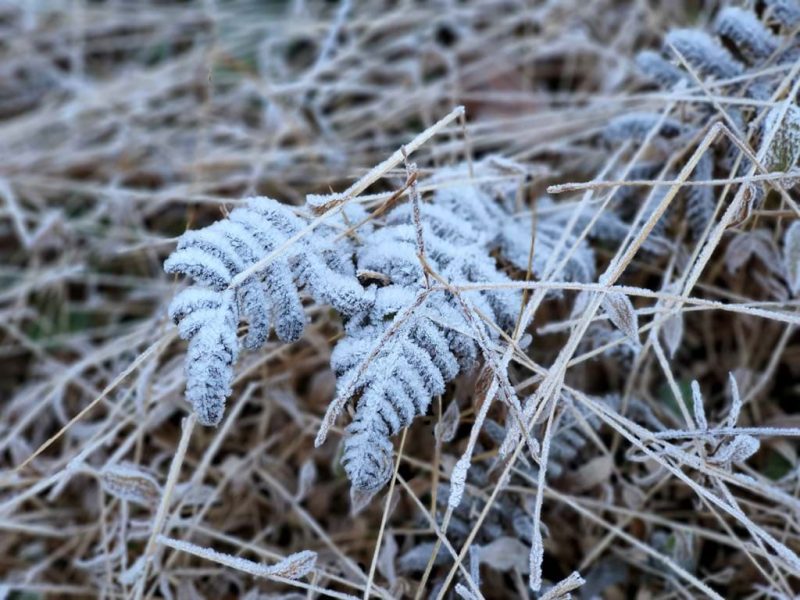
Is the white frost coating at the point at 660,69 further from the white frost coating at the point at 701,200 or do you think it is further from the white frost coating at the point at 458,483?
the white frost coating at the point at 458,483

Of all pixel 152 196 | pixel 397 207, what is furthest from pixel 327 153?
pixel 397 207

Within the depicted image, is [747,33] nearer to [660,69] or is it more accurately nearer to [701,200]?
[660,69]

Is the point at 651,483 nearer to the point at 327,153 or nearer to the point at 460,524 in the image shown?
the point at 460,524

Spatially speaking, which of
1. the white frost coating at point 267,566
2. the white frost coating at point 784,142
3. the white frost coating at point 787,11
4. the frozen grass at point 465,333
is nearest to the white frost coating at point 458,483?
the frozen grass at point 465,333

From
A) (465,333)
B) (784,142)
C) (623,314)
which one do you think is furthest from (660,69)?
(465,333)

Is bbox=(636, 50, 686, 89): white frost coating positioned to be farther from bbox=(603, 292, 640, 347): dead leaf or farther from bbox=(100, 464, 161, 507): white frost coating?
bbox=(100, 464, 161, 507): white frost coating

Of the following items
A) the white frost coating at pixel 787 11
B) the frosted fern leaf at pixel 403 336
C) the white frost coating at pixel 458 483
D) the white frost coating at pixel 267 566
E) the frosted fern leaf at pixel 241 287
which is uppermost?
the white frost coating at pixel 787 11
